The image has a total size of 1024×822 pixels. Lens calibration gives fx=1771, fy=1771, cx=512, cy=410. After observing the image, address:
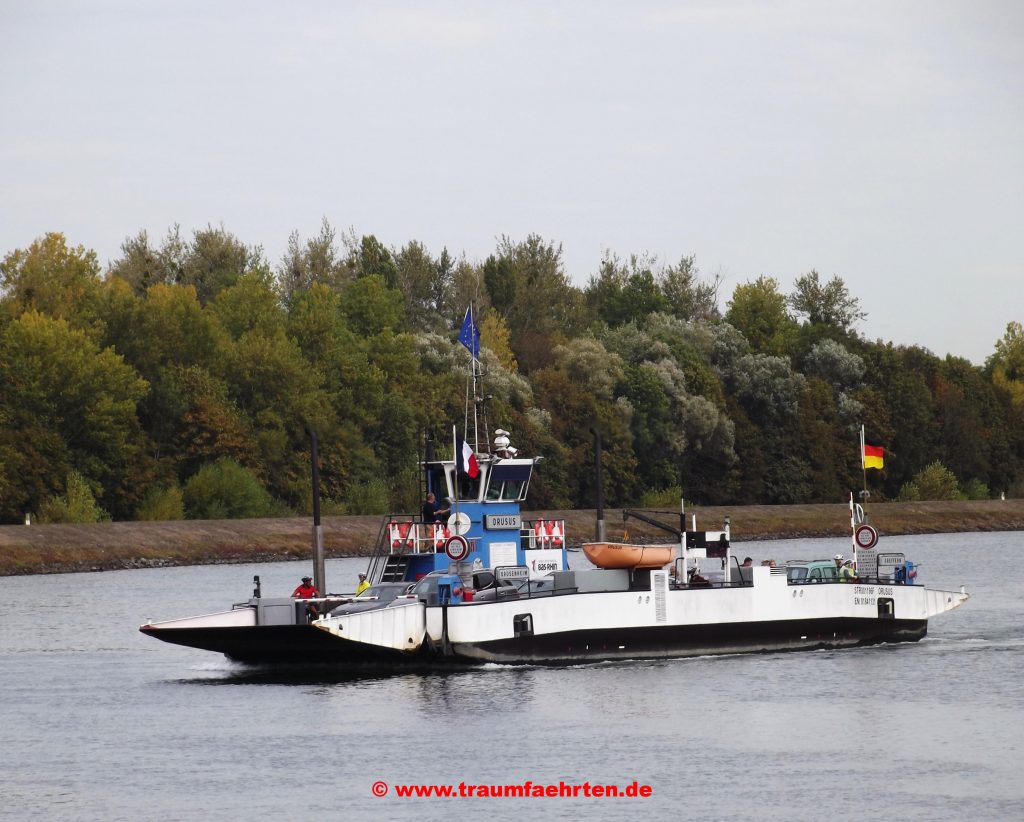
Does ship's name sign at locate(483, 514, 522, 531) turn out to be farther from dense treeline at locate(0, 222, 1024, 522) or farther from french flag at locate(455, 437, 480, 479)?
dense treeline at locate(0, 222, 1024, 522)

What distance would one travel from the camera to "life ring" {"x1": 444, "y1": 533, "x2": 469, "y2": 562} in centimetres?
4762

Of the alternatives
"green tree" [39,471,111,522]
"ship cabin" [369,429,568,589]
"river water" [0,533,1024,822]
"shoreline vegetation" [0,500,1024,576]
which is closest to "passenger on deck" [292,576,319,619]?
"river water" [0,533,1024,822]

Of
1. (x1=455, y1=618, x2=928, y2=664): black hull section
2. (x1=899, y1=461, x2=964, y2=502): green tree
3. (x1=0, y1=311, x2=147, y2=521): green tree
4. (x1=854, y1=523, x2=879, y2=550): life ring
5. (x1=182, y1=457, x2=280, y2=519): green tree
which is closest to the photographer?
(x1=455, y1=618, x2=928, y2=664): black hull section

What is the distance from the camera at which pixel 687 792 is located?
32406mm

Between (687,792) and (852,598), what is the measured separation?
65.1 ft

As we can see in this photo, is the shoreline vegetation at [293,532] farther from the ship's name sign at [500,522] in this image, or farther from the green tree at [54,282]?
the ship's name sign at [500,522]

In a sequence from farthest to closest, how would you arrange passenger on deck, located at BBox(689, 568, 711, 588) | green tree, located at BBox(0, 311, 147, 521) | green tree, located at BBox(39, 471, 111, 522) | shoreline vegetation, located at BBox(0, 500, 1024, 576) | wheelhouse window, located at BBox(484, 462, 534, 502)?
1. green tree, located at BBox(0, 311, 147, 521)
2. green tree, located at BBox(39, 471, 111, 522)
3. shoreline vegetation, located at BBox(0, 500, 1024, 576)
4. wheelhouse window, located at BBox(484, 462, 534, 502)
5. passenger on deck, located at BBox(689, 568, 711, 588)

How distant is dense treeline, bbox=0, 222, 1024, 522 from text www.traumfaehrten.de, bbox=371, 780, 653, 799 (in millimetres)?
78765

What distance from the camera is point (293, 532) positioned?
11600 cm

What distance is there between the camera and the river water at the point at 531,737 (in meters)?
31.8

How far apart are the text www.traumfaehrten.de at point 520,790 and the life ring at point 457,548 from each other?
1452 centimetres

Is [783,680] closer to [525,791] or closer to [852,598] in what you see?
[852,598]

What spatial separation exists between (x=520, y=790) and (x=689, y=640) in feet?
52.6

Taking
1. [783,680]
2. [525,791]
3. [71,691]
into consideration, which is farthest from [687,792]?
[71,691]
